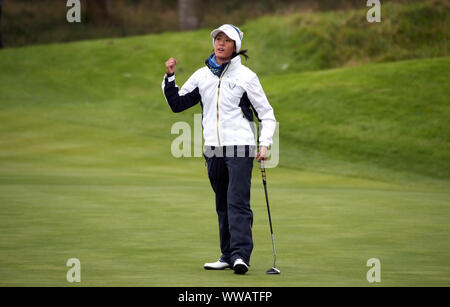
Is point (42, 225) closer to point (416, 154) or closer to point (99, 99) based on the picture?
point (416, 154)

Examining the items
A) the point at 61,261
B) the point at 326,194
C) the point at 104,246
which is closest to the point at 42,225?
the point at 104,246

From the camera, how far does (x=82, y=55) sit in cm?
3266

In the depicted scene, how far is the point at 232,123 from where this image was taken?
23.0 ft

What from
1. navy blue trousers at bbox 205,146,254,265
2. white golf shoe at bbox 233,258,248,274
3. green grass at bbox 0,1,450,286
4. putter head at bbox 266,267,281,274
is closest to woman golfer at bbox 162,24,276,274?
navy blue trousers at bbox 205,146,254,265

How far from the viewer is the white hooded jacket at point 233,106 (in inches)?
275

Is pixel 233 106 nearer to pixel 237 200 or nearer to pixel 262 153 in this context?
pixel 262 153

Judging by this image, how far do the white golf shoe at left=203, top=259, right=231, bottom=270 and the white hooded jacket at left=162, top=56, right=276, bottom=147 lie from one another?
2.98 ft

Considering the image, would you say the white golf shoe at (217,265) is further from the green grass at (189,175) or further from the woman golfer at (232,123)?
the green grass at (189,175)

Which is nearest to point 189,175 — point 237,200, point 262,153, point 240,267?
point 237,200

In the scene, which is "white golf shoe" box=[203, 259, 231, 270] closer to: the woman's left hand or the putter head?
the putter head

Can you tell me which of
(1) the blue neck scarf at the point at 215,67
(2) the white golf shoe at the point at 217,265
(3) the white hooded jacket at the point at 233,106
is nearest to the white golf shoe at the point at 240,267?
(2) the white golf shoe at the point at 217,265

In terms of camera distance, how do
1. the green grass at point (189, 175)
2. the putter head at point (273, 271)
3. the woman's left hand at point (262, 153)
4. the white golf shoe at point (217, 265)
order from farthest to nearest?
the green grass at point (189, 175)
the white golf shoe at point (217, 265)
the woman's left hand at point (262, 153)
the putter head at point (273, 271)

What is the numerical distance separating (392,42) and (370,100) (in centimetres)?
799

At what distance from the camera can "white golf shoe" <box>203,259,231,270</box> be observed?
6977 millimetres
